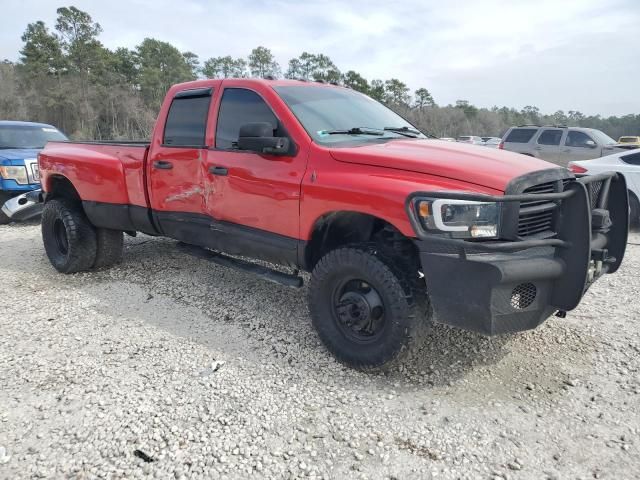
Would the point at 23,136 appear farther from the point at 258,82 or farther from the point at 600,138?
the point at 600,138

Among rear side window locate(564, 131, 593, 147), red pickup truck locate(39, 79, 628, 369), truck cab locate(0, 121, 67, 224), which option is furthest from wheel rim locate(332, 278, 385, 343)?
rear side window locate(564, 131, 593, 147)

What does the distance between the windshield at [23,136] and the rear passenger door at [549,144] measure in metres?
11.9

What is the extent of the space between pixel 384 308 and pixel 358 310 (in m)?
0.20

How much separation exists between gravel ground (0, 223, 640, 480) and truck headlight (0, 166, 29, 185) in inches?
182

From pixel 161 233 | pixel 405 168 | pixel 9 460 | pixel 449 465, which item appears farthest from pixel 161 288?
pixel 449 465

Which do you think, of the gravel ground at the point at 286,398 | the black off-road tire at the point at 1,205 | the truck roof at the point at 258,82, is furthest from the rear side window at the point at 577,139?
the black off-road tire at the point at 1,205

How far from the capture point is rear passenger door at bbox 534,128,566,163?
40.8ft

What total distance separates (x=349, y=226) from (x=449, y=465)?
1.70 metres

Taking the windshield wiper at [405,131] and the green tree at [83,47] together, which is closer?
the windshield wiper at [405,131]

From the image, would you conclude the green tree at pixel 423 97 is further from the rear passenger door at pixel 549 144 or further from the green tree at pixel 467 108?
the rear passenger door at pixel 549 144

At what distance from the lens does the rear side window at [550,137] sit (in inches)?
492

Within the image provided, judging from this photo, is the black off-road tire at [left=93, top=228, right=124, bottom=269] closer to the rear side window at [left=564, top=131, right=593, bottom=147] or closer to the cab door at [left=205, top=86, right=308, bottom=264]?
the cab door at [left=205, top=86, right=308, bottom=264]

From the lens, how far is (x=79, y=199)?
532 cm

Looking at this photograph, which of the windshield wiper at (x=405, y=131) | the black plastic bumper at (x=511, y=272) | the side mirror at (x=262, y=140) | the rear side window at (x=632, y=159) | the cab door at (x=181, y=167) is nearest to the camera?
the black plastic bumper at (x=511, y=272)
